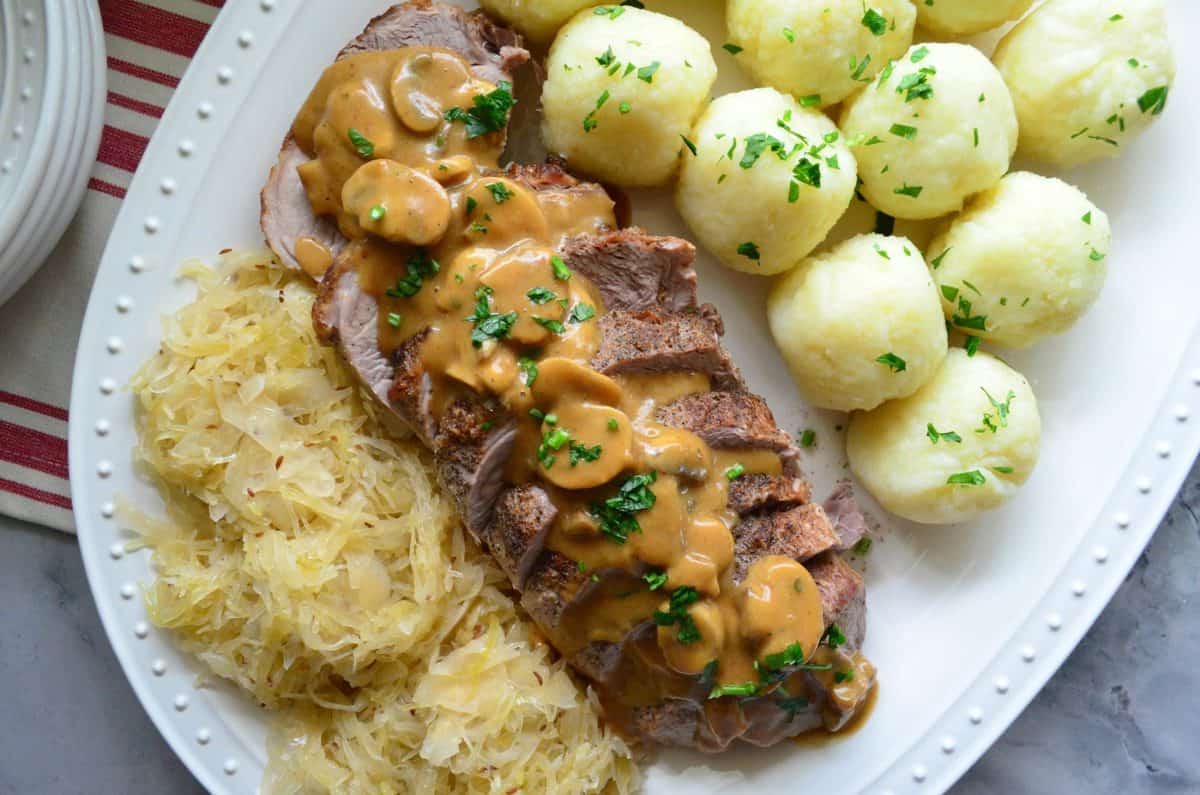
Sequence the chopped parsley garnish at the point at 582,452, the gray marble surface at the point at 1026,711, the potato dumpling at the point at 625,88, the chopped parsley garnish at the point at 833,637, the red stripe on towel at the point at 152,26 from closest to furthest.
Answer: the chopped parsley garnish at the point at 582,452 → the potato dumpling at the point at 625,88 → the chopped parsley garnish at the point at 833,637 → the red stripe on towel at the point at 152,26 → the gray marble surface at the point at 1026,711

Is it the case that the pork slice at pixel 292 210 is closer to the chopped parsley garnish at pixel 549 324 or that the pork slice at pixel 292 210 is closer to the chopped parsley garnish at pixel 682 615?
the chopped parsley garnish at pixel 549 324

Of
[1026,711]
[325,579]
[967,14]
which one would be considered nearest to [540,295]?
[325,579]

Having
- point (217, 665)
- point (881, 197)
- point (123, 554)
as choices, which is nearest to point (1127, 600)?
point (881, 197)

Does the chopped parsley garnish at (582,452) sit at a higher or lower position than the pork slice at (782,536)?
higher

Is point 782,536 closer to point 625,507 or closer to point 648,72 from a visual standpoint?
point 625,507

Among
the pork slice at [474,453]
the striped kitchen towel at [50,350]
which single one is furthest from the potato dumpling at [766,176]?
the striped kitchen towel at [50,350]

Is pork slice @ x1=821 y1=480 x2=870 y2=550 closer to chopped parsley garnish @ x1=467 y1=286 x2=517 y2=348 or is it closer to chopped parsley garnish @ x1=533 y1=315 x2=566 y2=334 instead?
chopped parsley garnish @ x1=533 y1=315 x2=566 y2=334
